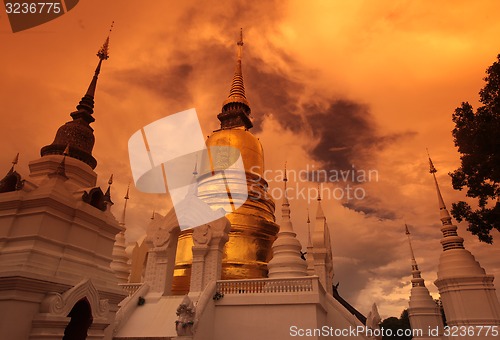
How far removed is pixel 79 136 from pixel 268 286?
879 centimetres

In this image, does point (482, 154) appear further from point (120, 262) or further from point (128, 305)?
point (120, 262)

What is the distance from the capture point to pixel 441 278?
12.3 m

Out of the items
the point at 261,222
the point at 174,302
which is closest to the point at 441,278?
the point at 261,222

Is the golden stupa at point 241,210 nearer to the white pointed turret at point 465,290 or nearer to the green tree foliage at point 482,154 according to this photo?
the white pointed turret at point 465,290

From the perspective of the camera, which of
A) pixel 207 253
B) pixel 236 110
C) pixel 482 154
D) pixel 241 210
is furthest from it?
pixel 236 110

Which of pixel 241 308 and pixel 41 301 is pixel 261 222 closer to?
pixel 241 308

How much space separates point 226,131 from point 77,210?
16.7 metres

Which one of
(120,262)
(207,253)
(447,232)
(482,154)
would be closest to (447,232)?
(447,232)

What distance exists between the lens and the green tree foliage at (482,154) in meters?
10.0

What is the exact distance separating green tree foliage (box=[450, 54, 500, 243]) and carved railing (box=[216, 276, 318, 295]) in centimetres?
586

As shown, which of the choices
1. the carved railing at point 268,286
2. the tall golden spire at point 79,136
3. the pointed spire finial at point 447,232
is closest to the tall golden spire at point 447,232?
the pointed spire finial at point 447,232

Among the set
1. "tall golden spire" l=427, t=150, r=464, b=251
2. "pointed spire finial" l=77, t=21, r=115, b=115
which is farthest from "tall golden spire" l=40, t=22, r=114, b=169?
"tall golden spire" l=427, t=150, r=464, b=251

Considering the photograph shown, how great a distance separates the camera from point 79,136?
36.0 feet

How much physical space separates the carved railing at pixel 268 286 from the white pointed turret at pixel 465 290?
487cm
